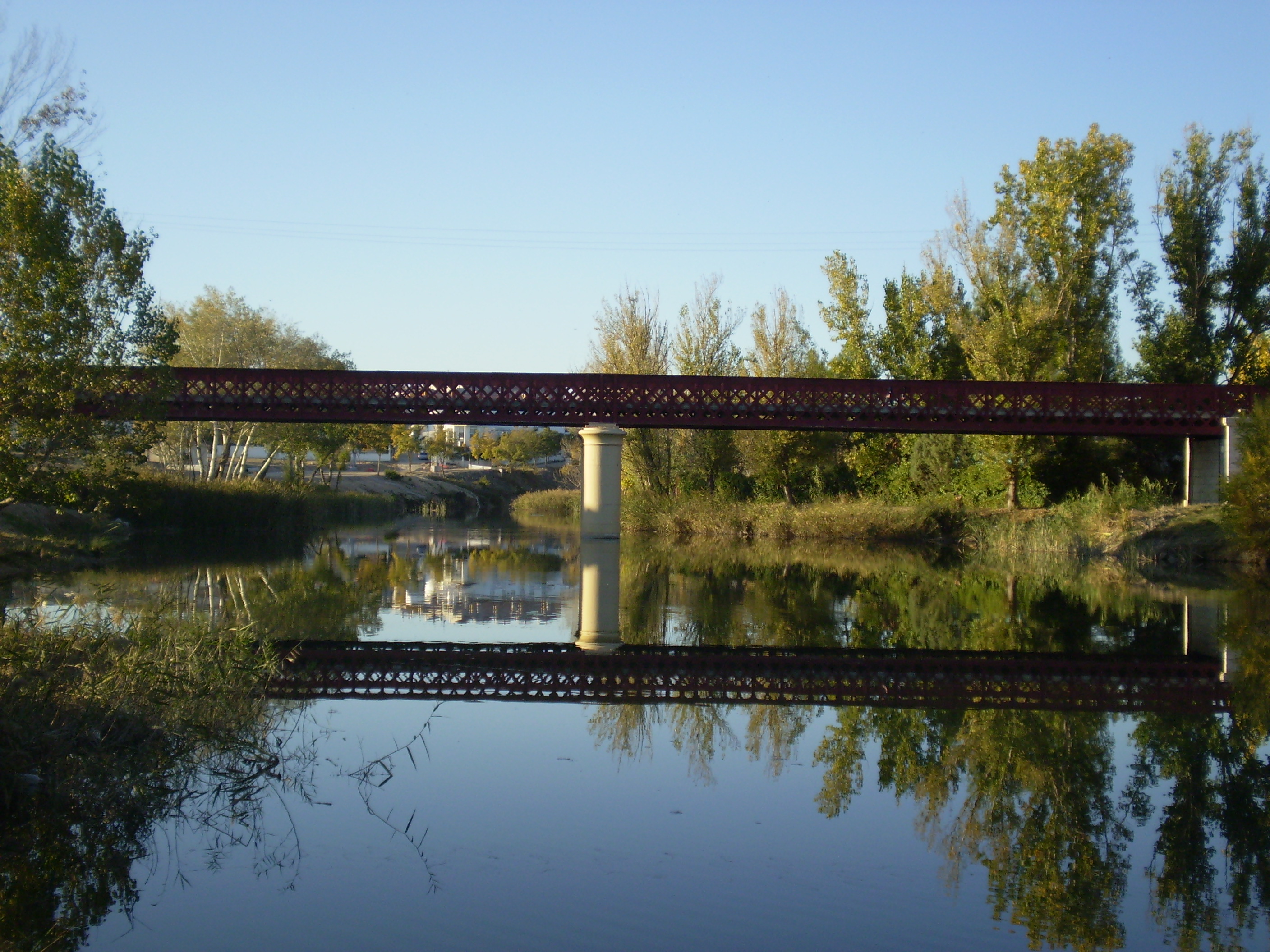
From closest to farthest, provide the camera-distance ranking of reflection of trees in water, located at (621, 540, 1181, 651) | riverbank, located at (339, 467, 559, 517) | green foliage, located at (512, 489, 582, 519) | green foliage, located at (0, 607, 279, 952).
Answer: green foliage, located at (0, 607, 279, 952), reflection of trees in water, located at (621, 540, 1181, 651), green foliage, located at (512, 489, 582, 519), riverbank, located at (339, 467, 559, 517)

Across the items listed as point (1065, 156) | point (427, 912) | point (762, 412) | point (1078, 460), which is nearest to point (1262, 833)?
point (427, 912)

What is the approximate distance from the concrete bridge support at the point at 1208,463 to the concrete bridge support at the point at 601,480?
15.9m

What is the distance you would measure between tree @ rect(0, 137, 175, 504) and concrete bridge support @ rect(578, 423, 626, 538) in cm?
1713

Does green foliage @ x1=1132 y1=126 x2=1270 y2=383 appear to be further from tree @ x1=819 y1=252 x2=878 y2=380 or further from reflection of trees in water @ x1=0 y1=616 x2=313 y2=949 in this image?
reflection of trees in water @ x1=0 y1=616 x2=313 y2=949

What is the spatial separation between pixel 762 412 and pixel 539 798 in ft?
82.9

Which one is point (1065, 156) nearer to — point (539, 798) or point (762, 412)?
point (762, 412)

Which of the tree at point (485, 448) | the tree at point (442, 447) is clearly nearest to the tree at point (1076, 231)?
the tree at point (442, 447)

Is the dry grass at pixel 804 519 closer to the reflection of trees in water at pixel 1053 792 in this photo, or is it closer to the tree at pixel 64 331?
the tree at pixel 64 331

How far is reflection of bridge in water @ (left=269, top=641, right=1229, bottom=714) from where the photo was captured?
31.3 feet

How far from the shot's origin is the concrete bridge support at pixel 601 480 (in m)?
32.4

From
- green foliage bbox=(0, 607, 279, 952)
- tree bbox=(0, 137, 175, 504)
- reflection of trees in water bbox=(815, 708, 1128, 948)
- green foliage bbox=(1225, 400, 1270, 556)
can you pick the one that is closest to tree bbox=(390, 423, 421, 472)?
green foliage bbox=(1225, 400, 1270, 556)

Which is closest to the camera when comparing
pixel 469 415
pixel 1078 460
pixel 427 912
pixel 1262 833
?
pixel 427 912

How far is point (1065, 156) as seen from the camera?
124ft

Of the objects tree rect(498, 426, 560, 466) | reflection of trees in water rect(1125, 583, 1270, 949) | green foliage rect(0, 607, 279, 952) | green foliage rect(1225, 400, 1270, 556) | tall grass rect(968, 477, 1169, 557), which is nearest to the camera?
reflection of trees in water rect(1125, 583, 1270, 949)
